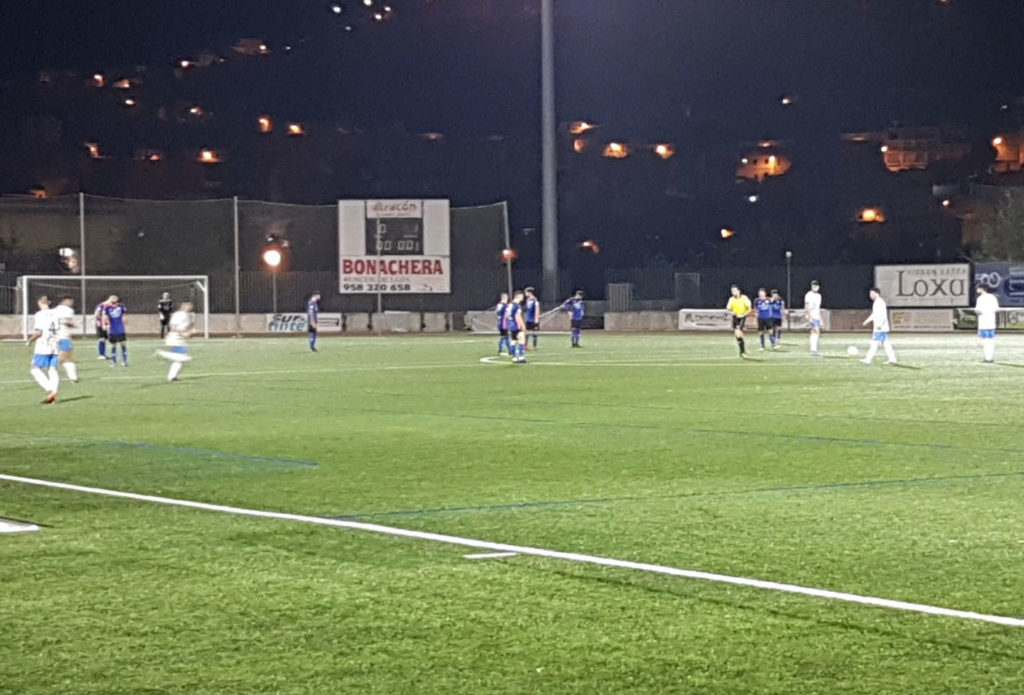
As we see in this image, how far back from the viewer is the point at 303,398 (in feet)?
79.2

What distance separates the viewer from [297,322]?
62.0 meters

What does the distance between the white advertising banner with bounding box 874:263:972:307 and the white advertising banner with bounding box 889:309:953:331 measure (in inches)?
18.5

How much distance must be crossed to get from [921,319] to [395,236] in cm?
2224

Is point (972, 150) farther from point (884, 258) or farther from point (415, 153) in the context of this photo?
point (415, 153)

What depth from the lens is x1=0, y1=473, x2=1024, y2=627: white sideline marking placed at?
288 inches

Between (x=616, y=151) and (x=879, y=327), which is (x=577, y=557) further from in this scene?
(x=616, y=151)

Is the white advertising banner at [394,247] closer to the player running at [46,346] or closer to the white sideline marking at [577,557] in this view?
the player running at [46,346]

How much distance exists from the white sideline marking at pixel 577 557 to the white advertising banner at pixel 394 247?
48.4 meters

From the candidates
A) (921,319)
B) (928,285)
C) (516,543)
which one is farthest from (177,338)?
(928,285)

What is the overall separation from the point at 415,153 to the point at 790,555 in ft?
326

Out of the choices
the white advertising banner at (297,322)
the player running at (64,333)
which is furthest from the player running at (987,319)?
the white advertising banner at (297,322)

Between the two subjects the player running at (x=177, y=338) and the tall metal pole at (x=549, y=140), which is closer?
the player running at (x=177, y=338)

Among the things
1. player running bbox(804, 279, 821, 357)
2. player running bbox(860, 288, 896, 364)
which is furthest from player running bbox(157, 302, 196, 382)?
player running bbox(804, 279, 821, 357)

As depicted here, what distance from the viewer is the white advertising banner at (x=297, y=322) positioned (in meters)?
61.5
